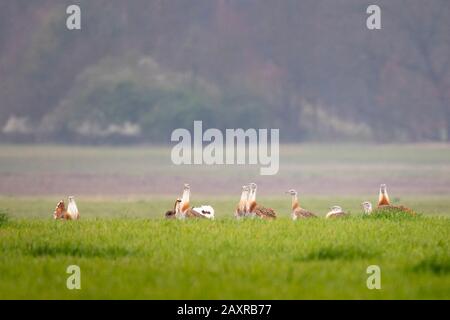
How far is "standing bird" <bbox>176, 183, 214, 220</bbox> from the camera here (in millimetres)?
22469

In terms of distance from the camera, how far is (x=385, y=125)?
338 ft

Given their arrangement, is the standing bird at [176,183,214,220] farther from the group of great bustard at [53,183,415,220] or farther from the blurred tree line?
the blurred tree line

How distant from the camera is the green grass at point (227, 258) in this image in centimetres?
1424

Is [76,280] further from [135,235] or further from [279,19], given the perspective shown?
[279,19]

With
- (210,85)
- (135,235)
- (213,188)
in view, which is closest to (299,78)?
(210,85)

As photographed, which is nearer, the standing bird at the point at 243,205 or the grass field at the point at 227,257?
the grass field at the point at 227,257

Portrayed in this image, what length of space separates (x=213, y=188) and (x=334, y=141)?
39.6 metres

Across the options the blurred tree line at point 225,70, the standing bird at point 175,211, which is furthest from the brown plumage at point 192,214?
the blurred tree line at point 225,70
